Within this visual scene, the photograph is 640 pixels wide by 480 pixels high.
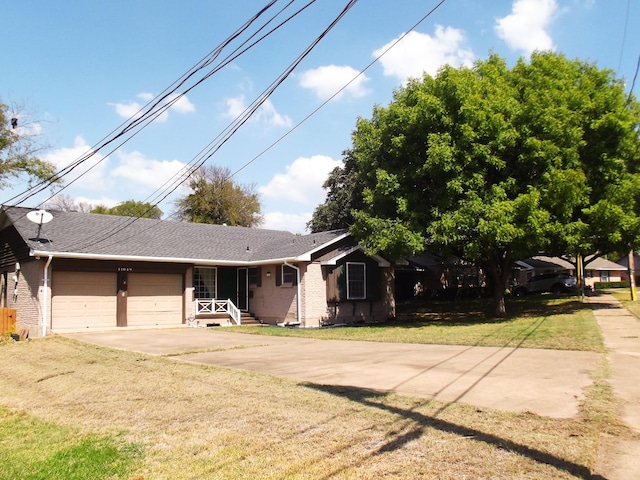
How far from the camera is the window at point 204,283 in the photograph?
22.6 m

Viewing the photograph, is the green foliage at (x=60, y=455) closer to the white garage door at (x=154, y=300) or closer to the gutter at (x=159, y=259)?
the gutter at (x=159, y=259)

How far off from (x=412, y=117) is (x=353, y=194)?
51.7ft

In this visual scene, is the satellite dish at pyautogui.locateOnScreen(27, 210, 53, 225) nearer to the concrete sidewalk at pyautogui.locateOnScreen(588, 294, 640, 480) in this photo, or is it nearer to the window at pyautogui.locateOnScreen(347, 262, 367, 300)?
the window at pyautogui.locateOnScreen(347, 262, 367, 300)

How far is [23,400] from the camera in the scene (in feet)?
25.1

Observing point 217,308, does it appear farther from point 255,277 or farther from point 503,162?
point 503,162

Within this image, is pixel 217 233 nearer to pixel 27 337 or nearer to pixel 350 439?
pixel 27 337

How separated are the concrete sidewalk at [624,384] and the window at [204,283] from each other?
15627 mm

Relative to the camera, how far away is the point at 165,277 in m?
Result: 21.5

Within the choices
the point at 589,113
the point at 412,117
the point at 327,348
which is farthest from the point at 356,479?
the point at 589,113

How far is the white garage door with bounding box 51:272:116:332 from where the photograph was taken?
18625 millimetres

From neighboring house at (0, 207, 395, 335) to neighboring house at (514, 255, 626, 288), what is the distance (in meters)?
20.9

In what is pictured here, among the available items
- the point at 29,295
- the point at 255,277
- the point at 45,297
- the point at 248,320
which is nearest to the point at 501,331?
the point at 248,320

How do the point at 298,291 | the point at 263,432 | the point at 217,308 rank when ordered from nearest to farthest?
the point at 263,432
the point at 298,291
the point at 217,308

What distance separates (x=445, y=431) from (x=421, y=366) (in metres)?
4.35
